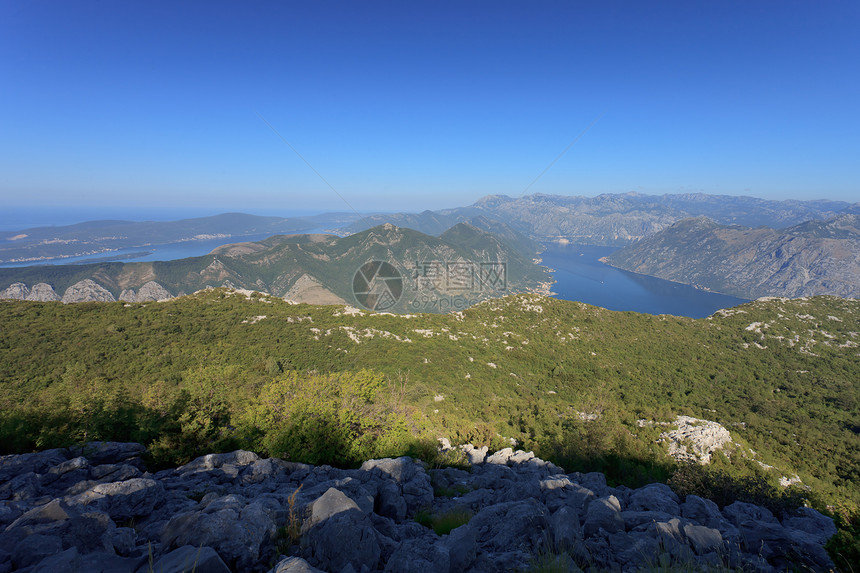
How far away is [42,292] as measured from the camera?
13750 centimetres

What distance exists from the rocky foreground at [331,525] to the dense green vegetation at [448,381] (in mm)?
2093

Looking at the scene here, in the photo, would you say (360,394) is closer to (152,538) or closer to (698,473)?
(152,538)

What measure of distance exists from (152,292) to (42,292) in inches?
1484

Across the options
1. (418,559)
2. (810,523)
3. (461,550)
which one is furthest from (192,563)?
(810,523)

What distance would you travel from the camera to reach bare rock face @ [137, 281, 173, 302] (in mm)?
151500

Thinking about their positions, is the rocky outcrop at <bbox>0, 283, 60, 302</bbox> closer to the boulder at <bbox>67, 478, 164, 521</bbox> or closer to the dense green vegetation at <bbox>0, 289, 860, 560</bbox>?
the dense green vegetation at <bbox>0, 289, 860, 560</bbox>

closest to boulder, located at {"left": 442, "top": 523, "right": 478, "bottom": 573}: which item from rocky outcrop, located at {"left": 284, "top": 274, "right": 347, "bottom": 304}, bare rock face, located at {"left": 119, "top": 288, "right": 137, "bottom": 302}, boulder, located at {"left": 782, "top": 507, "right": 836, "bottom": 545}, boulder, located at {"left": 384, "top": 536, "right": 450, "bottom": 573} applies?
boulder, located at {"left": 384, "top": 536, "right": 450, "bottom": 573}

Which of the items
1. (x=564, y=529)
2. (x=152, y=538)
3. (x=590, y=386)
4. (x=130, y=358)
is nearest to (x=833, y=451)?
(x=590, y=386)

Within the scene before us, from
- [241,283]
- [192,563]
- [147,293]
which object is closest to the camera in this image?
[192,563]

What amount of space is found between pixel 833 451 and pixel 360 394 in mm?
42547

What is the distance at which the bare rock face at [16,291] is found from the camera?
133400 mm

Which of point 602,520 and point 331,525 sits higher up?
point 331,525

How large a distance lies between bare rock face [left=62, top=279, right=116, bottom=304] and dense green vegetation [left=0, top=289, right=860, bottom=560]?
459 ft

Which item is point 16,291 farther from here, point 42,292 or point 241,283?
point 241,283
